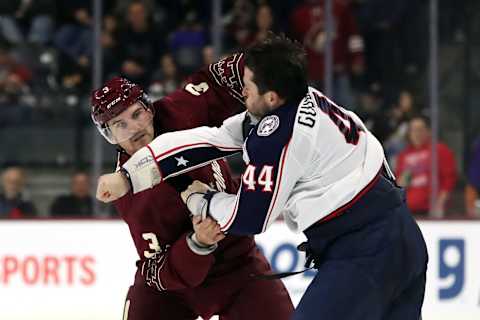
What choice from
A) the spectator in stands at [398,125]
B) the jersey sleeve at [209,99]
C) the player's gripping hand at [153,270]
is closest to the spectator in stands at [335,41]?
the spectator in stands at [398,125]

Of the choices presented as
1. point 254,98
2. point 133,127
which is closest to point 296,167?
point 254,98

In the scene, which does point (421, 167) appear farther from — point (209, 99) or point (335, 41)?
point (209, 99)

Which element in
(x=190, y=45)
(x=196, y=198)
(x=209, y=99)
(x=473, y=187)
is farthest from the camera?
(x=190, y=45)

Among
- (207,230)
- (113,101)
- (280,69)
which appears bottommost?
(207,230)

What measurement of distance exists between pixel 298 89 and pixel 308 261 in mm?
436

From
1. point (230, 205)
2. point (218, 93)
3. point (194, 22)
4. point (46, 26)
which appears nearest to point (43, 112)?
point (46, 26)

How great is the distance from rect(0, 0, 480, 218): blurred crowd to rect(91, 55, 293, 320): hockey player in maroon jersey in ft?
9.67

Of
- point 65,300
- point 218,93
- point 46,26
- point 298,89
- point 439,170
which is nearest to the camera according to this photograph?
point 298,89

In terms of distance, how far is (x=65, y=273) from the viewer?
5.16 meters

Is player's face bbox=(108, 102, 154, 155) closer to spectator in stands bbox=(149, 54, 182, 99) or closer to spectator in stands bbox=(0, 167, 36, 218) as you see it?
spectator in stands bbox=(0, 167, 36, 218)

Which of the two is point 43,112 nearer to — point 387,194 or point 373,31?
point 373,31

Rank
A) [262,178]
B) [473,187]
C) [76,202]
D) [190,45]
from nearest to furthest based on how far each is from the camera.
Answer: [262,178]
[76,202]
[473,187]
[190,45]

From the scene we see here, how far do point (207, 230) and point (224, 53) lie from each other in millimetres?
3648

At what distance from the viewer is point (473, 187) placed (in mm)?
5957
